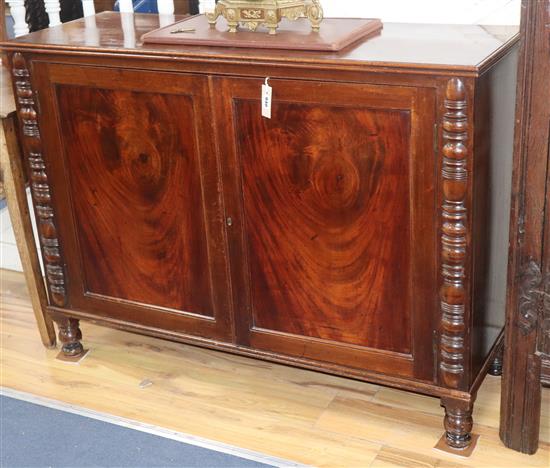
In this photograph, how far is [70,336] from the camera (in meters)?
2.66

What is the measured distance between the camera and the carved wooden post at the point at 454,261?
183 cm

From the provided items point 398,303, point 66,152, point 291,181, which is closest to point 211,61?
point 291,181

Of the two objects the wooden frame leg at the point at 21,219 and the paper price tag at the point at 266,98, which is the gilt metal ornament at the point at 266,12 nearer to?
the paper price tag at the point at 266,98

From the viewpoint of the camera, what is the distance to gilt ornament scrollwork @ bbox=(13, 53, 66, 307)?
234 centimetres

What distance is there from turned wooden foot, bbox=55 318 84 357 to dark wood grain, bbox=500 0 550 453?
128 cm

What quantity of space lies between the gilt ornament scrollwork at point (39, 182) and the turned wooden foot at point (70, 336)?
74mm

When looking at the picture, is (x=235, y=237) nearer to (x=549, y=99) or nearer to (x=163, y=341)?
(x=163, y=341)

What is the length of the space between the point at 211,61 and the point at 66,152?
0.57 metres

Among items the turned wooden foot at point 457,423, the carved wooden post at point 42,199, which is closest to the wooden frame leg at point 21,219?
the carved wooden post at point 42,199

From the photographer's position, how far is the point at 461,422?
213 centimetres

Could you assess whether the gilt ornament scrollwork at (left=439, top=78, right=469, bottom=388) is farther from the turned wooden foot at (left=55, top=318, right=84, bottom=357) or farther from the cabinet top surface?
the turned wooden foot at (left=55, top=318, right=84, bottom=357)

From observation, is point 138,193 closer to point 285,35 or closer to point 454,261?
point 285,35

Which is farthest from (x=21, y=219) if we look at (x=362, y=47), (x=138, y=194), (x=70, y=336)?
(x=362, y=47)

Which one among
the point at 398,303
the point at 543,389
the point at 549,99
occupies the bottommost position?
the point at 543,389
